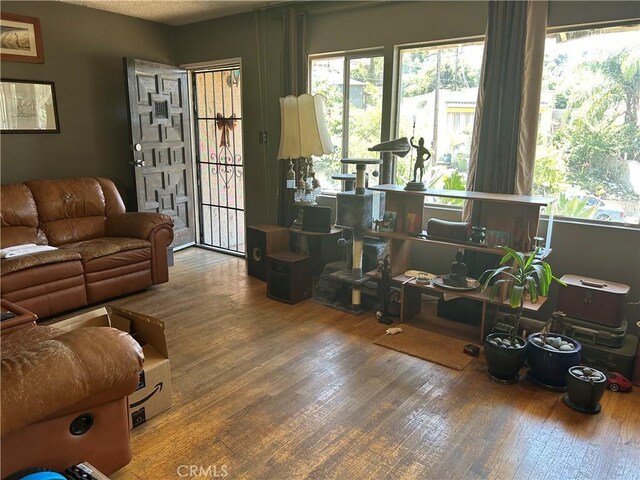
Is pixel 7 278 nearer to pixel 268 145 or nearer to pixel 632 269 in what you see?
pixel 268 145

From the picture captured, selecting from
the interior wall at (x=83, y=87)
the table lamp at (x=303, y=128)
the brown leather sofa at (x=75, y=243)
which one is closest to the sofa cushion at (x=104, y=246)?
the brown leather sofa at (x=75, y=243)

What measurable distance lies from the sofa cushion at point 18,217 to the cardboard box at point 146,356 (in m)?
1.84

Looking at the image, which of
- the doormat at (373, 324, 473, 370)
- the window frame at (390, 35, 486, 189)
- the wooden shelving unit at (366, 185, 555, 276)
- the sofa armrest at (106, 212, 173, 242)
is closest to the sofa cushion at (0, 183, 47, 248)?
the sofa armrest at (106, 212, 173, 242)

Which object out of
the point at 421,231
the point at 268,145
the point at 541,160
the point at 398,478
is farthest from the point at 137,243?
the point at 541,160

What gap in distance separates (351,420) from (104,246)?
2.61 m

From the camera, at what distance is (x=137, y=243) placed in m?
3.97

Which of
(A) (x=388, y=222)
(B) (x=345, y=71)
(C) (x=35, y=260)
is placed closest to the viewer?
(C) (x=35, y=260)

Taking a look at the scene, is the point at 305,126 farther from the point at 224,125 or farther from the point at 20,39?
the point at 20,39

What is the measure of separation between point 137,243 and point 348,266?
1848 mm

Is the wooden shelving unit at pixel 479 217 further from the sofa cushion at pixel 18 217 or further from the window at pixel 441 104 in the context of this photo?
the sofa cushion at pixel 18 217

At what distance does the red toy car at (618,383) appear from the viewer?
2.56 metres

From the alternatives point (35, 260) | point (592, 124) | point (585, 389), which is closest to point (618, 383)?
point (585, 389)

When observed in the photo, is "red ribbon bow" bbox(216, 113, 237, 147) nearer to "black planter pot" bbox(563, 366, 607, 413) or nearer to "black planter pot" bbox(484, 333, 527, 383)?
"black planter pot" bbox(484, 333, 527, 383)

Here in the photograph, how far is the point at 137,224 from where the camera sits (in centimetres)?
412
